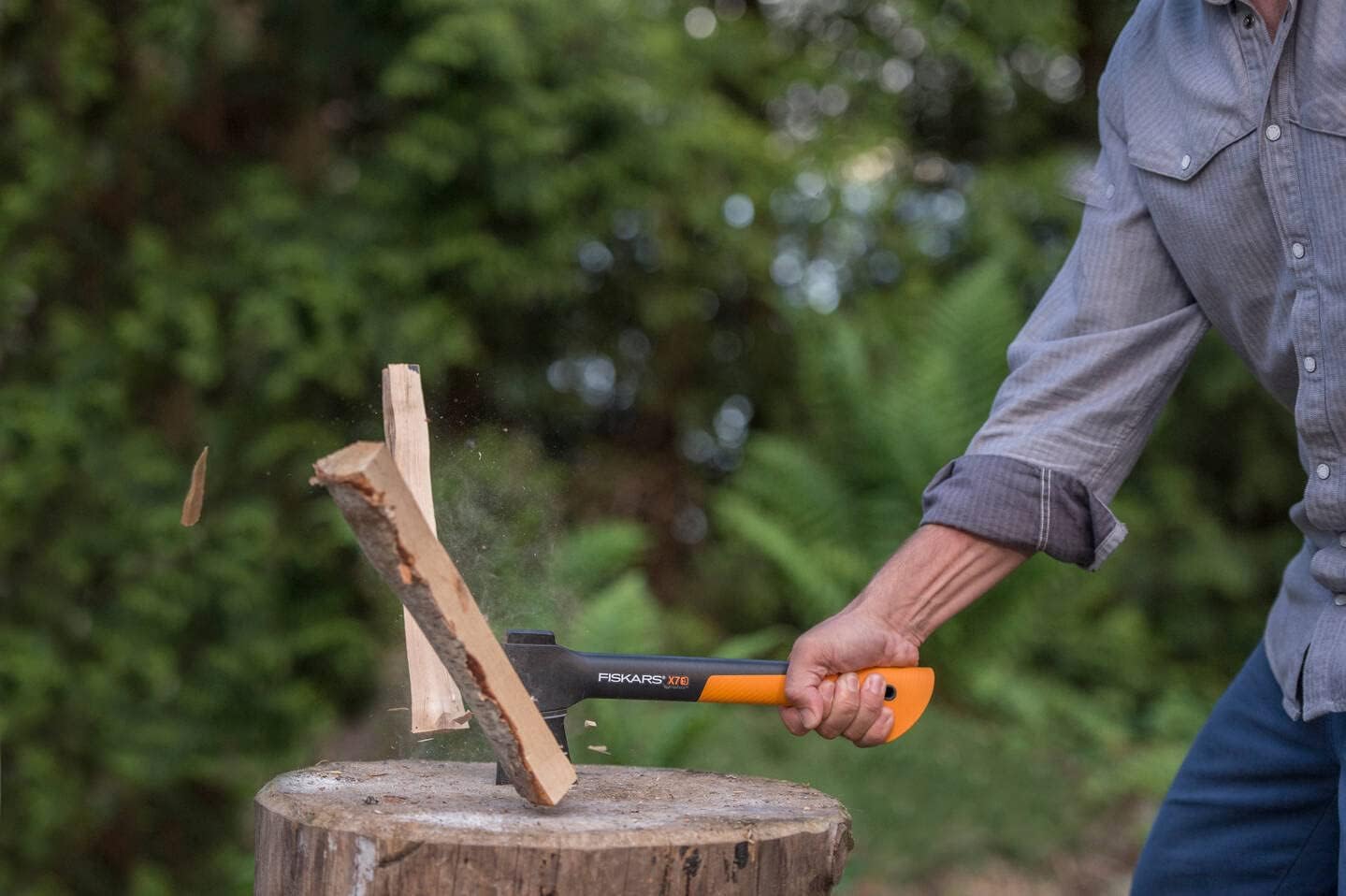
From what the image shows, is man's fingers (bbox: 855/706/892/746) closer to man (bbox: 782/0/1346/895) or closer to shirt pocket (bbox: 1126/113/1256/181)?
man (bbox: 782/0/1346/895)

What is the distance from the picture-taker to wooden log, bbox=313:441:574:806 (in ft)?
4.74

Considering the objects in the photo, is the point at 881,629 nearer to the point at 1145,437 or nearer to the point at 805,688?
the point at 805,688

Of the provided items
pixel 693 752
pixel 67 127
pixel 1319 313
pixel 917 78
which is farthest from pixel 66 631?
pixel 917 78

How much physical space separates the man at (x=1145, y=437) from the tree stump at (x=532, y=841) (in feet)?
0.65

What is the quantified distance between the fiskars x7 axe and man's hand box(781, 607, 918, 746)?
2 centimetres

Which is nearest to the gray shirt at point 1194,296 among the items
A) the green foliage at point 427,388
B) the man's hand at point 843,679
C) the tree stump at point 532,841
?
the man's hand at point 843,679

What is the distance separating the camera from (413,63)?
13.0ft

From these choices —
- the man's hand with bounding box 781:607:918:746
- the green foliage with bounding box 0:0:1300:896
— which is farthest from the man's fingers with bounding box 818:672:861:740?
the green foliage with bounding box 0:0:1300:896

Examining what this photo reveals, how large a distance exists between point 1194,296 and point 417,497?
109 cm

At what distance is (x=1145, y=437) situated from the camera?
6.13ft

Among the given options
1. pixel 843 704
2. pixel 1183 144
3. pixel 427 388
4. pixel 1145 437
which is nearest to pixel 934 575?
pixel 843 704

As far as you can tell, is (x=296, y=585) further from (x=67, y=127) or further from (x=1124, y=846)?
(x=1124, y=846)

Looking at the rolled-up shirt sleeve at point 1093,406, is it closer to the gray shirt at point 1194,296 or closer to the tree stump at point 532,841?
the gray shirt at point 1194,296

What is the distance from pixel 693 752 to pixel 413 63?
2.16m
